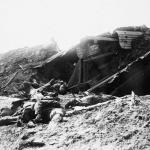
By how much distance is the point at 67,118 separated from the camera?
584 cm

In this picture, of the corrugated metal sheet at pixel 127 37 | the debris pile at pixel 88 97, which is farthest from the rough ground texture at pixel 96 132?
the corrugated metal sheet at pixel 127 37

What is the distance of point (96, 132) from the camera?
185 inches

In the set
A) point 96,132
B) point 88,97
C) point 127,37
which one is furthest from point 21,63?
point 96,132

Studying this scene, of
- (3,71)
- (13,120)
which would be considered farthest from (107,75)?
(3,71)

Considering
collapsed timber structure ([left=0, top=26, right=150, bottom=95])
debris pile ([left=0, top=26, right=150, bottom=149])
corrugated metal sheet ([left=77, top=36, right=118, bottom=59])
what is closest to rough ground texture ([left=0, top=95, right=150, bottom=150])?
debris pile ([left=0, top=26, right=150, bottom=149])

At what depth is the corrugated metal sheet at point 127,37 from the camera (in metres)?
9.52

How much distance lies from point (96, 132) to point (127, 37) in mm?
5915

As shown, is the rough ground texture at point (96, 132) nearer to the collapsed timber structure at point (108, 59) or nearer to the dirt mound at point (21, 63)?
the collapsed timber structure at point (108, 59)

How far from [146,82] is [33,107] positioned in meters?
4.71

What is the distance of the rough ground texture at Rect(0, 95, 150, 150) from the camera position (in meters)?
4.20

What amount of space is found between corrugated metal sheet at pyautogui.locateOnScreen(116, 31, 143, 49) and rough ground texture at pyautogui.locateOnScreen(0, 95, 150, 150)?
13.7 ft

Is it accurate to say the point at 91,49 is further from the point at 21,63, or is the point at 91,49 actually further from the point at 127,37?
the point at 21,63

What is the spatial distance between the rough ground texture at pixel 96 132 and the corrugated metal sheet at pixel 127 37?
418 cm

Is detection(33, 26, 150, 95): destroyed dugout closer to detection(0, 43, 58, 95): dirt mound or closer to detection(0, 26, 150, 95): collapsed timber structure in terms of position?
detection(0, 26, 150, 95): collapsed timber structure
